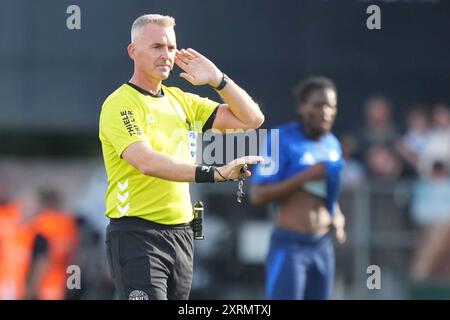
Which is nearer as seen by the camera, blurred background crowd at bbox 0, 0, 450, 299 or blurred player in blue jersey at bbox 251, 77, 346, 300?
blurred player in blue jersey at bbox 251, 77, 346, 300

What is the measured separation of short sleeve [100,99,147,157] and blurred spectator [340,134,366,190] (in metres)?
7.28

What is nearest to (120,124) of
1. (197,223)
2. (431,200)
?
(197,223)

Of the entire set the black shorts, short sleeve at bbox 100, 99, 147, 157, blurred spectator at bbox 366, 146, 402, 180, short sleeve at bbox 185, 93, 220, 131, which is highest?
blurred spectator at bbox 366, 146, 402, 180

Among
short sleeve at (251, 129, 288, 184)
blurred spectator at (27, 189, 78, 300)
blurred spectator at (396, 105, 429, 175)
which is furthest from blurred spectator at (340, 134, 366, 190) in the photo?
short sleeve at (251, 129, 288, 184)

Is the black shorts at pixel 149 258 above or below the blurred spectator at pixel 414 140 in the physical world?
below

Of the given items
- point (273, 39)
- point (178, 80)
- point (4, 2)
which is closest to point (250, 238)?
point (178, 80)

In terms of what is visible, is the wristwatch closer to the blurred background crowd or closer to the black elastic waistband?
the black elastic waistband

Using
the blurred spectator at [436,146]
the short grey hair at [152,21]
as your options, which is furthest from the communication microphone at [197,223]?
the blurred spectator at [436,146]

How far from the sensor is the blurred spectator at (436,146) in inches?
604

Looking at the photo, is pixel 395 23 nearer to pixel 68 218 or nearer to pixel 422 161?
pixel 422 161

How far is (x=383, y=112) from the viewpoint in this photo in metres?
16.2

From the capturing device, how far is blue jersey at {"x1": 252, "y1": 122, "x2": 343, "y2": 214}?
1077 centimetres

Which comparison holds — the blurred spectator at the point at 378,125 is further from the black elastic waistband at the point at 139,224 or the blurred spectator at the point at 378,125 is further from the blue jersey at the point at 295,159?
the black elastic waistband at the point at 139,224

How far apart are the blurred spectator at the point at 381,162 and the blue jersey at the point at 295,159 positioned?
481 cm
